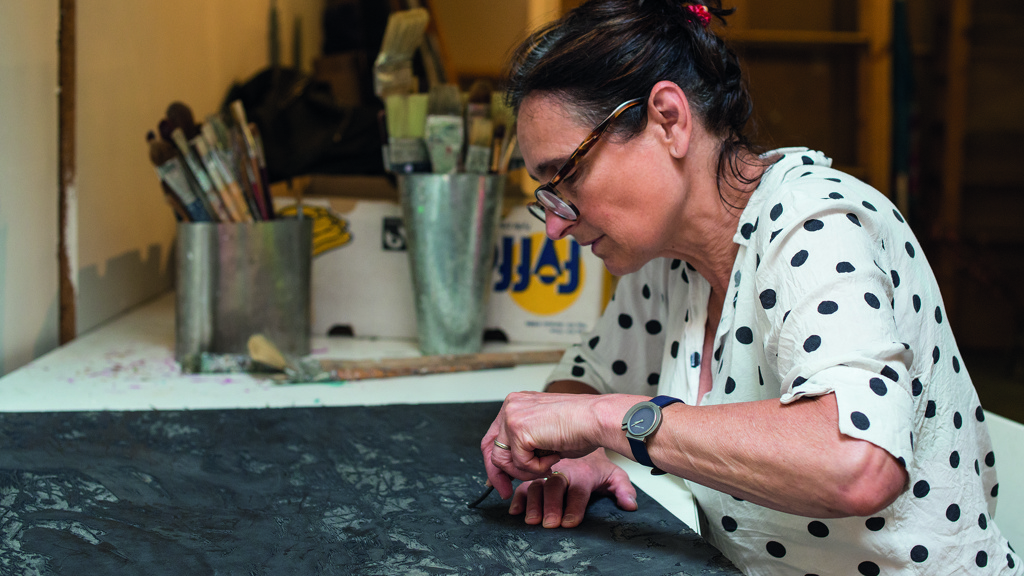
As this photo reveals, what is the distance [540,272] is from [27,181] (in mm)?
906

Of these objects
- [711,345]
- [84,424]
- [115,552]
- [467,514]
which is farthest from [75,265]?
[711,345]

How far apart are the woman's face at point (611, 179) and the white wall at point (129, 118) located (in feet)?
3.37

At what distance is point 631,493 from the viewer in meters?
0.80

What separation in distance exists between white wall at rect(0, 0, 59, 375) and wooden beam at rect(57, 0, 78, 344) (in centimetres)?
2

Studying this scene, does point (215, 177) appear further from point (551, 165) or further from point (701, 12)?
point (701, 12)

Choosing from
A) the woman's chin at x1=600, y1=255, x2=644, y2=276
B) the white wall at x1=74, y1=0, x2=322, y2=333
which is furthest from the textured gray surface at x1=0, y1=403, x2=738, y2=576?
the white wall at x1=74, y1=0, x2=322, y2=333

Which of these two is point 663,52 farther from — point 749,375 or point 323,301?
point 323,301

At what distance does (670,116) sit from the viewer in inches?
32.0

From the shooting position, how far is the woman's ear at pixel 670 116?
803 millimetres

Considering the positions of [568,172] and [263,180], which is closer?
[568,172]

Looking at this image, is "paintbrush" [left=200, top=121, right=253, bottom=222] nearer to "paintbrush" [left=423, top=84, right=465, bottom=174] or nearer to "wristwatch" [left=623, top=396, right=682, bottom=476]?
"paintbrush" [left=423, top=84, right=465, bottom=174]

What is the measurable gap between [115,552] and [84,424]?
0.41 metres

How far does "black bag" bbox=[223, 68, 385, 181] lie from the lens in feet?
5.67

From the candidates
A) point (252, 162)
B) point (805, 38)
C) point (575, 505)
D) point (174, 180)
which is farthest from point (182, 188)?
point (805, 38)
